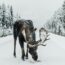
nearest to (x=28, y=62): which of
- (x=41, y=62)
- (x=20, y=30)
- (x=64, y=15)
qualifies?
(x=41, y=62)

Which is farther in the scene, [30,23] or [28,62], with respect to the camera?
[30,23]

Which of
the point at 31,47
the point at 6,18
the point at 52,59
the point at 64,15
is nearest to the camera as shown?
the point at 31,47

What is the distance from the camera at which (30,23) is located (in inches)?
514

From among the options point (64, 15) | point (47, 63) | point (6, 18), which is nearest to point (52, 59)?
point (47, 63)

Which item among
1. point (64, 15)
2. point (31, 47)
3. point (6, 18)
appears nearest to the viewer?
point (31, 47)

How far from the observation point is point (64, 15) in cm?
6881

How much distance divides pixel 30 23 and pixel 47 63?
222 centimetres

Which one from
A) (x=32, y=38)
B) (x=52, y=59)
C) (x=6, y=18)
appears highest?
(x=32, y=38)

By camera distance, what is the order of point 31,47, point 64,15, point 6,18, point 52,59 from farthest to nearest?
point 6,18, point 64,15, point 52,59, point 31,47

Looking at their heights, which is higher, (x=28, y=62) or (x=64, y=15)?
(x=28, y=62)

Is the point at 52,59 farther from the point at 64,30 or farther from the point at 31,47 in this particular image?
the point at 64,30

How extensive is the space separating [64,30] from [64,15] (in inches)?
155

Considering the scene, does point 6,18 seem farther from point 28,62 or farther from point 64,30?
point 28,62

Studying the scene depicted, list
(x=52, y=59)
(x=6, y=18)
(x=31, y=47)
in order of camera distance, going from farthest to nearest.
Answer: (x=6, y=18) < (x=52, y=59) < (x=31, y=47)
